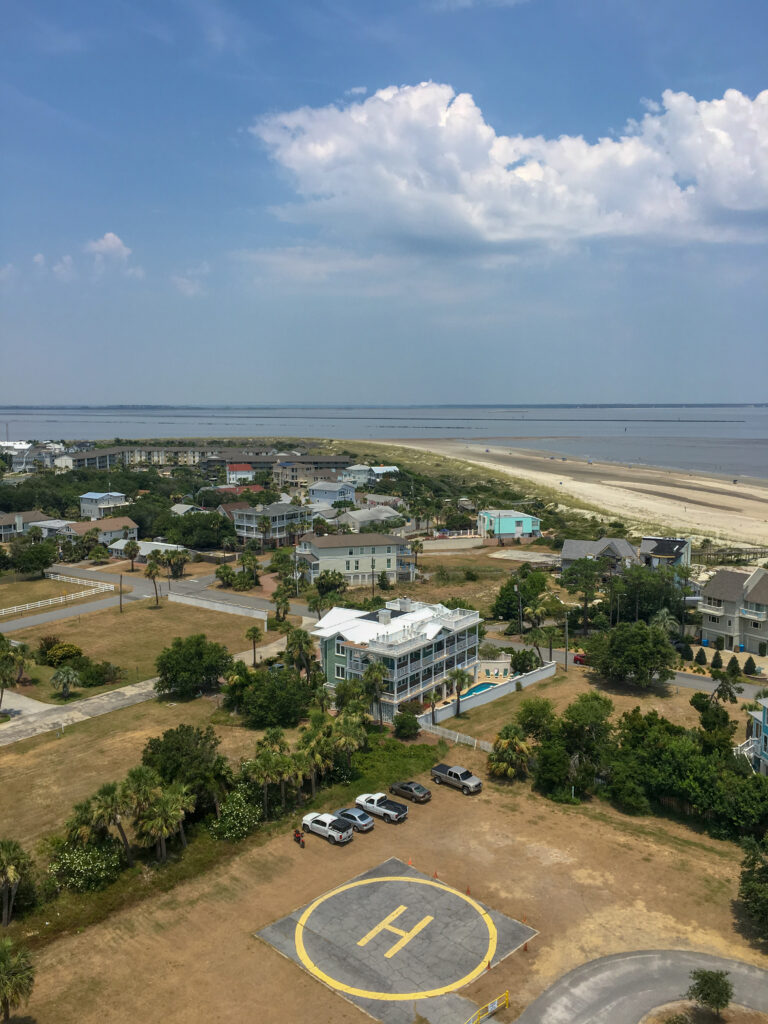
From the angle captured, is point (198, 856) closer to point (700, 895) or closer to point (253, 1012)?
point (253, 1012)

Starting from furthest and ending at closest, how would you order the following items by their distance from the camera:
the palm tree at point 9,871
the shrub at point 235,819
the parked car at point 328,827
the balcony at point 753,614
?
1. the balcony at point 753,614
2. the shrub at point 235,819
3. the parked car at point 328,827
4. the palm tree at point 9,871

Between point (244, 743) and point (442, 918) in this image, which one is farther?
point (244, 743)

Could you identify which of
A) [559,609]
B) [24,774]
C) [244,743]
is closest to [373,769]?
[244,743]

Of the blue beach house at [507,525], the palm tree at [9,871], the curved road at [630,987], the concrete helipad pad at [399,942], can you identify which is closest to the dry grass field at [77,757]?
the palm tree at [9,871]

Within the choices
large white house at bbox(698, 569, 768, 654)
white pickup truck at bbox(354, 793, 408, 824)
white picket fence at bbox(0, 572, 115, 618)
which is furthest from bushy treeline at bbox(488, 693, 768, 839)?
white picket fence at bbox(0, 572, 115, 618)

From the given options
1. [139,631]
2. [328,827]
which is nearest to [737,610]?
[328,827]

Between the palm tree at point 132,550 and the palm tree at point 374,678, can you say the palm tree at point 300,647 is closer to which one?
the palm tree at point 374,678

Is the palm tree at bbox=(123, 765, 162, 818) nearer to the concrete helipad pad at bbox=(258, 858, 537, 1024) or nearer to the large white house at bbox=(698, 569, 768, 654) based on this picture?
the concrete helipad pad at bbox=(258, 858, 537, 1024)
